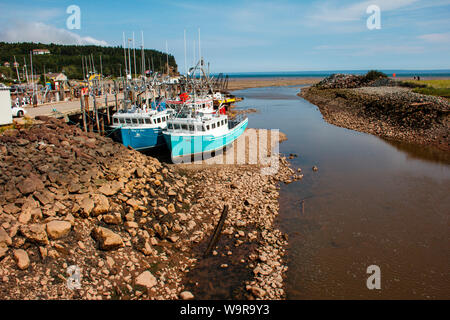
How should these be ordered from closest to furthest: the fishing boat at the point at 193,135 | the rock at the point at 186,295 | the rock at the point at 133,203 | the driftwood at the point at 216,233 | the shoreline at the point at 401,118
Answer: the rock at the point at 186,295
the driftwood at the point at 216,233
the rock at the point at 133,203
the fishing boat at the point at 193,135
the shoreline at the point at 401,118

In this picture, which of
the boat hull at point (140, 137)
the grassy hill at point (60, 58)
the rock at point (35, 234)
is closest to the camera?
the rock at point (35, 234)

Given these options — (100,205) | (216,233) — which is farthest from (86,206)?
(216,233)

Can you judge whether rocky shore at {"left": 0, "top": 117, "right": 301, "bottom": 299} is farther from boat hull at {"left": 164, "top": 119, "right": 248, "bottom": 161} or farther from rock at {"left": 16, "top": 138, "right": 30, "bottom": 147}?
boat hull at {"left": 164, "top": 119, "right": 248, "bottom": 161}

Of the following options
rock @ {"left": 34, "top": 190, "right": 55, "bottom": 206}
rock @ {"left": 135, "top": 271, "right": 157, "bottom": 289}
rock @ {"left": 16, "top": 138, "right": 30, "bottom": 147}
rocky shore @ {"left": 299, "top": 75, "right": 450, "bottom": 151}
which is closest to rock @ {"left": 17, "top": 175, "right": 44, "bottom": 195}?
rock @ {"left": 34, "top": 190, "right": 55, "bottom": 206}

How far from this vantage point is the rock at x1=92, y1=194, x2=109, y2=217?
13041mm

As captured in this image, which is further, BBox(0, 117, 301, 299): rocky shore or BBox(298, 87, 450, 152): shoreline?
BBox(298, 87, 450, 152): shoreline

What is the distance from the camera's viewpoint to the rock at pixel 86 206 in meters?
12.7

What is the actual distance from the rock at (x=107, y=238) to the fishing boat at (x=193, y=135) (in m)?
12.4

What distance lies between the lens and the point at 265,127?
136 feet

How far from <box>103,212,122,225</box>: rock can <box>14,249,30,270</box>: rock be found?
322cm

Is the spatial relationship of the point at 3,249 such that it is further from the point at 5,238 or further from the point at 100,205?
the point at 100,205

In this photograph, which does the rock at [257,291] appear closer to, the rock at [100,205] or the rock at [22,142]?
the rock at [100,205]

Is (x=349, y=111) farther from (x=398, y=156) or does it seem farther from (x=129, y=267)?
(x=129, y=267)

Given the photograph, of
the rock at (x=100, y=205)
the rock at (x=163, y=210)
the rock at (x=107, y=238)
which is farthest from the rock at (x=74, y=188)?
the rock at (x=163, y=210)
